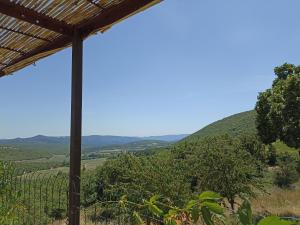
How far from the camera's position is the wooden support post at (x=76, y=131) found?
256cm

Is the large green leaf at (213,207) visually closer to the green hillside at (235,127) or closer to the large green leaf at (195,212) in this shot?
the large green leaf at (195,212)

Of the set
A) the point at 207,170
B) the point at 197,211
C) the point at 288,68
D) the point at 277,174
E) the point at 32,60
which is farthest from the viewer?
the point at 277,174

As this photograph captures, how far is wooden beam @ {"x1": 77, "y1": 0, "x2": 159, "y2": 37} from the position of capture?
2.15 meters

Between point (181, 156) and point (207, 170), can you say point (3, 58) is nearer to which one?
point (207, 170)

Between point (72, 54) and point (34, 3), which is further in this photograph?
point (72, 54)

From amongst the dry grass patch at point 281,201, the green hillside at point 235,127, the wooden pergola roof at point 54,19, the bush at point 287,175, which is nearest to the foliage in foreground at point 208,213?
the wooden pergola roof at point 54,19

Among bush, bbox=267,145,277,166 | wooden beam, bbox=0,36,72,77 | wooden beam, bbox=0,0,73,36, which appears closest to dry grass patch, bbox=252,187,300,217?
bush, bbox=267,145,277,166

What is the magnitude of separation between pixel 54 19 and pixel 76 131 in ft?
2.45

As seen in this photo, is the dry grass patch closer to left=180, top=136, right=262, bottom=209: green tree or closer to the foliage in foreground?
left=180, top=136, right=262, bottom=209: green tree

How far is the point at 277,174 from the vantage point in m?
28.7

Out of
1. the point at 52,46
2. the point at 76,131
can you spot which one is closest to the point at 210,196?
the point at 76,131

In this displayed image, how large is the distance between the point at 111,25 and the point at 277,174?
2847 centimetres

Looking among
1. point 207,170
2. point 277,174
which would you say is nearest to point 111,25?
point 207,170

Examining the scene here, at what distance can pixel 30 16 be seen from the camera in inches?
94.4
